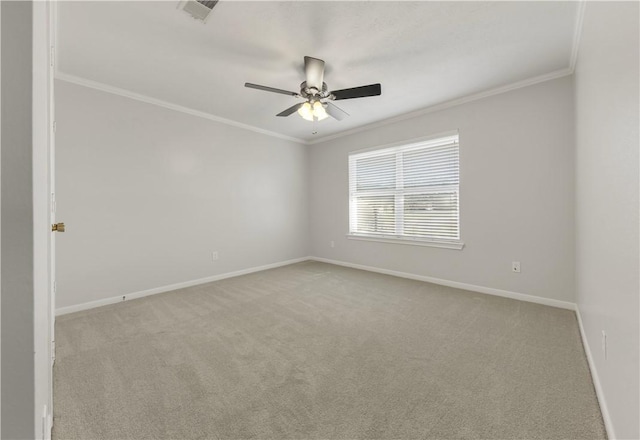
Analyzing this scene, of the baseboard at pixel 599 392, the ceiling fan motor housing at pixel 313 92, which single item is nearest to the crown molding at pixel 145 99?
the ceiling fan motor housing at pixel 313 92

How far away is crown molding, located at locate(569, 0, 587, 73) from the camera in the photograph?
1812 millimetres

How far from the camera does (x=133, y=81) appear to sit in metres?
2.87

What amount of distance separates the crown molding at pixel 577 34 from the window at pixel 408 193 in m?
1.23

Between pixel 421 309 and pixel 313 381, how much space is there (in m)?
1.58

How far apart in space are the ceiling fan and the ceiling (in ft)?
0.39

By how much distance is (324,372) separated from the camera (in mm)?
1716

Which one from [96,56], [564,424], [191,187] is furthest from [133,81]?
[564,424]

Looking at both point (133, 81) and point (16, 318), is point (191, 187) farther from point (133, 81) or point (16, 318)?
point (16, 318)

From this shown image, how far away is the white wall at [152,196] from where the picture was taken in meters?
2.79

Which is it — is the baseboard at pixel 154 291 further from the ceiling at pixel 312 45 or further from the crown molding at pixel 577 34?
the crown molding at pixel 577 34

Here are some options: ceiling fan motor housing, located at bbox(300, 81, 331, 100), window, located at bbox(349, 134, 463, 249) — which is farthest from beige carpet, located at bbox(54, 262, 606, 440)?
ceiling fan motor housing, located at bbox(300, 81, 331, 100)

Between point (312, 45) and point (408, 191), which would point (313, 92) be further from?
point (408, 191)

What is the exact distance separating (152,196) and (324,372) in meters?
3.00

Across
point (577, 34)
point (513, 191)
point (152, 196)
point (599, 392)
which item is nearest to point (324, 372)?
point (599, 392)
